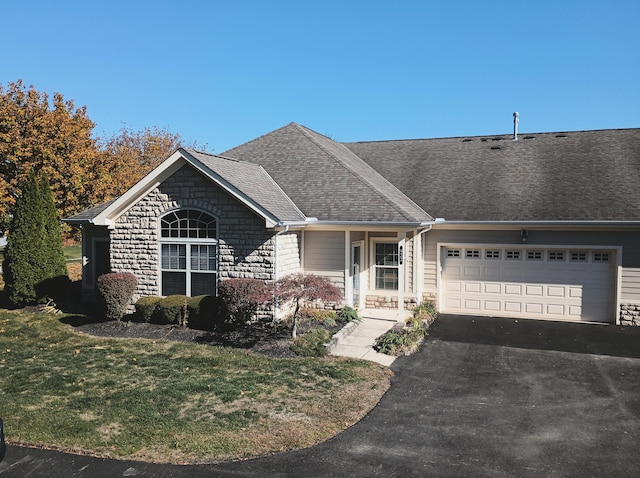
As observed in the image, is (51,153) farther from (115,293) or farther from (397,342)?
(397,342)

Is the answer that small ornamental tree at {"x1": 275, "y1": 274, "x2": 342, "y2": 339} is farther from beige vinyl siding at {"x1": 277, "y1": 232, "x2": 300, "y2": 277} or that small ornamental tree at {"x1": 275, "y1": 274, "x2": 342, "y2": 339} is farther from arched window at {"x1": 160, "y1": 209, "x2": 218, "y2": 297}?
arched window at {"x1": 160, "y1": 209, "x2": 218, "y2": 297}

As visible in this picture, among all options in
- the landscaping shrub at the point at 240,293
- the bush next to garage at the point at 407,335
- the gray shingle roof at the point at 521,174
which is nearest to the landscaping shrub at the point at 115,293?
the landscaping shrub at the point at 240,293

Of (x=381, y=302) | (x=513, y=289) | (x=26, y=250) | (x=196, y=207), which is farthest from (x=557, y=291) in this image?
(x=26, y=250)

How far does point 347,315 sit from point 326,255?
1908mm

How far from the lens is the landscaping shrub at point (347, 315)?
14.2m

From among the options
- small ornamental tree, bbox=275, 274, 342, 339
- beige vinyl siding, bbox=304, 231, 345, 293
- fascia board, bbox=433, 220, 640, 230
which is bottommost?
small ornamental tree, bbox=275, 274, 342, 339

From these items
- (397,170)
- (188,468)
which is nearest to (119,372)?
(188,468)

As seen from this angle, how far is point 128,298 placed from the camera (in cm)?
1413

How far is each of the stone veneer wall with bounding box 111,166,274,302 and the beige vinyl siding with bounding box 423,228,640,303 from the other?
5953 millimetres

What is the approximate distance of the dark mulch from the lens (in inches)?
473

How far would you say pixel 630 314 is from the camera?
1495 cm

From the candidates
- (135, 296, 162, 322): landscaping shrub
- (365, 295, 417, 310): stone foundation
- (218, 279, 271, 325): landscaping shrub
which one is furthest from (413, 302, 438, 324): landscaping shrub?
(135, 296, 162, 322): landscaping shrub

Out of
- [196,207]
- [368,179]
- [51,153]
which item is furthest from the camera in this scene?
[51,153]

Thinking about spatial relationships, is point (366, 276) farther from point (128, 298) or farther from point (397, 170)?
point (128, 298)
